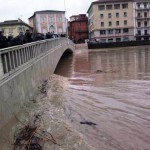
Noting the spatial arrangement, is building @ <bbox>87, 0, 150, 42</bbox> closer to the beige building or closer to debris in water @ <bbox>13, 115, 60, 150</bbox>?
the beige building

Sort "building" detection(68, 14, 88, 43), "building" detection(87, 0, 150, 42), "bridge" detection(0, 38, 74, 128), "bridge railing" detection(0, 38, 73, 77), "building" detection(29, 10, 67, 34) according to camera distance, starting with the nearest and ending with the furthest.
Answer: "bridge" detection(0, 38, 74, 128) < "bridge railing" detection(0, 38, 73, 77) < "building" detection(87, 0, 150, 42) < "building" detection(29, 10, 67, 34) < "building" detection(68, 14, 88, 43)

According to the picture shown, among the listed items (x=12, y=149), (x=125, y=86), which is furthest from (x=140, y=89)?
(x=12, y=149)

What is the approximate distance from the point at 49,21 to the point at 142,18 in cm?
2709

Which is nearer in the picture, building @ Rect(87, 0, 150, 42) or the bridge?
the bridge

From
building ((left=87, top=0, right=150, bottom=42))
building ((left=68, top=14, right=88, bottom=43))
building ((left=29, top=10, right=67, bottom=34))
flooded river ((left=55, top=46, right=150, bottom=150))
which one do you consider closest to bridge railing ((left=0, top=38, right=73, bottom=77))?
flooded river ((left=55, top=46, right=150, bottom=150))

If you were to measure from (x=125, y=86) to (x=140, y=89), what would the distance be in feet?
3.34

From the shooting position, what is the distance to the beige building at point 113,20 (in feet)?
244

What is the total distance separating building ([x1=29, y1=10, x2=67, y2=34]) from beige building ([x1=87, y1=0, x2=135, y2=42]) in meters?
11.7

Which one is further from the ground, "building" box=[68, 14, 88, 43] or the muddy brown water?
"building" box=[68, 14, 88, 43]

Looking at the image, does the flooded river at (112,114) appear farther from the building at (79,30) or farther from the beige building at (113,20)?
the building at (79,30)

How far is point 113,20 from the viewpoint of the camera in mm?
75312

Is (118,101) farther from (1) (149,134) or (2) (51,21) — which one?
(2) (51,21)

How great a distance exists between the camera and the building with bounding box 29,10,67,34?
8050cm

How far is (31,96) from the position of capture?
29.7 feet
